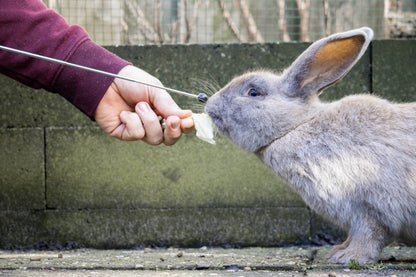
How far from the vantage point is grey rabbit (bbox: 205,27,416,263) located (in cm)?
303

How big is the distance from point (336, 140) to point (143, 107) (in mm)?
1148

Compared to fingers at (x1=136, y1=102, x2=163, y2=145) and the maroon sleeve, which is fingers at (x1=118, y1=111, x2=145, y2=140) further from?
the maroon sleeve

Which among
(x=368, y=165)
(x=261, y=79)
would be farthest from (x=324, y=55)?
(x=368, y=165)

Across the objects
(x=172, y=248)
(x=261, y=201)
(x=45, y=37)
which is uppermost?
(x=45, y=37)

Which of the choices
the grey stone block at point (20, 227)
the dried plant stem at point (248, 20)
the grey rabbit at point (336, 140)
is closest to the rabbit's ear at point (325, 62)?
the grey rabbit at point (336, 140)

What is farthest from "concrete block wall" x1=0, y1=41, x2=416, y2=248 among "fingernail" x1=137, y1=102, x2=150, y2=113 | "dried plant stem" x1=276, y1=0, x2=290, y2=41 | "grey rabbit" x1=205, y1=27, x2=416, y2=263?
"fingernail" x1=137, y1=102, x2=150, y2=113

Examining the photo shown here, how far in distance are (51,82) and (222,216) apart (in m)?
1.78

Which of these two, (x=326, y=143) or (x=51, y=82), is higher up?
(x=51, y=82)

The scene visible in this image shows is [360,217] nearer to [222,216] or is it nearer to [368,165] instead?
[368,165]

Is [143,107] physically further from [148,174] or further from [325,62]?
[148,174]

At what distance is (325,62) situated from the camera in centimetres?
320

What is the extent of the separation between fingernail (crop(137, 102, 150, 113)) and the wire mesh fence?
1550 millimetres

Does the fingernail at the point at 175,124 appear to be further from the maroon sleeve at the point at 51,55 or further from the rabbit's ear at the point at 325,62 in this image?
the rabbit's ear at the point at 325,62

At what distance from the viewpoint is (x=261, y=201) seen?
4.29 metres
